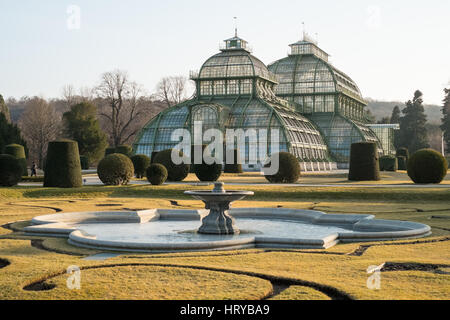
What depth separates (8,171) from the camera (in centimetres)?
3309

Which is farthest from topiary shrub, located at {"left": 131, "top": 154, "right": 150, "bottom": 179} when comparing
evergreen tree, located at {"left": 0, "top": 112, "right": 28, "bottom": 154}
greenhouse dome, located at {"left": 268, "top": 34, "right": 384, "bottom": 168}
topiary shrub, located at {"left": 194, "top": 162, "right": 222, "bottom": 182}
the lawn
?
greenhouse dome, located at {"left": 268, "top": 34, "right": 384, "bottom": 168}

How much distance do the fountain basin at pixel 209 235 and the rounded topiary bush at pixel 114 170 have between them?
15.0m

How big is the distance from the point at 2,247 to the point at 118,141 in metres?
67.4

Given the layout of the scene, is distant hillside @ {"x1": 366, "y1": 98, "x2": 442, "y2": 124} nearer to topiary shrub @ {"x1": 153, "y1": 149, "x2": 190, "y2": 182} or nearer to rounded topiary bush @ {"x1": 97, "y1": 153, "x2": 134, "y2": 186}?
topiary shrub @ {"x1": 153, "y1": 149, "x2": 190, "y2": 182}

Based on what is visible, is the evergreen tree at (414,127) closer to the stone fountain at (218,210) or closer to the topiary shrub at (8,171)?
the topiary shrub at (8,171)

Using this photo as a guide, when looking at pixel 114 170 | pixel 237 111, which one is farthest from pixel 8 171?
Answer: pixel 237 111

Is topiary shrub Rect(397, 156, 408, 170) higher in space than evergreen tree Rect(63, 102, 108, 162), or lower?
lower

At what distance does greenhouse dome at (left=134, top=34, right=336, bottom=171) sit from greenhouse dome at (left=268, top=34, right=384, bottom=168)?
11.5ft

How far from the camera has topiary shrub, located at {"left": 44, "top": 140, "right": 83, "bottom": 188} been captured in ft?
110

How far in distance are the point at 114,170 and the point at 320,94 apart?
50555mm
